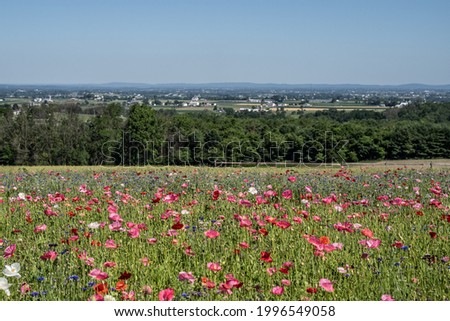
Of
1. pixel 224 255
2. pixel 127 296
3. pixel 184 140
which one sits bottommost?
pixel 184 140

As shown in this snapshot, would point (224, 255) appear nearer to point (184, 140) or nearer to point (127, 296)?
point (127, 296)

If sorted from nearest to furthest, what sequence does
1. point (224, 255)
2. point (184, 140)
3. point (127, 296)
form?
point (127, 296), point (224, 255), point (184, 140)

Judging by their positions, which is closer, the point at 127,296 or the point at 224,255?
the point at 127,296

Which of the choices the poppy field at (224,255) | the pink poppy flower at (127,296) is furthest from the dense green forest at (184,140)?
the pink poppy flower at (127,296)

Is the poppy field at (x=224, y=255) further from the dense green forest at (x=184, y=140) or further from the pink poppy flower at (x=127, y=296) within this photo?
the dense green forest at (x=184, y=140)

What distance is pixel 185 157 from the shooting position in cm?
6275

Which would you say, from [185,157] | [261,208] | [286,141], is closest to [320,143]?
[286,141]

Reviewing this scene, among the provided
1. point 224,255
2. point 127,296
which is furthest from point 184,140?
point 127,296

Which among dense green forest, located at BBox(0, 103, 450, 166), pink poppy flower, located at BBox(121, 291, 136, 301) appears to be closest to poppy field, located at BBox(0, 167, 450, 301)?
pink poppy flower, located at BBox(121, 291, 136, 301)

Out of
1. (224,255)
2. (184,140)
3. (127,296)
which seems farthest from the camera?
(184,140)

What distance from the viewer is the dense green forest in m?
63.8

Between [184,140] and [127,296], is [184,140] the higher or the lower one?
the lower one

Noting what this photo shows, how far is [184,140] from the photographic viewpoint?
221 feet
